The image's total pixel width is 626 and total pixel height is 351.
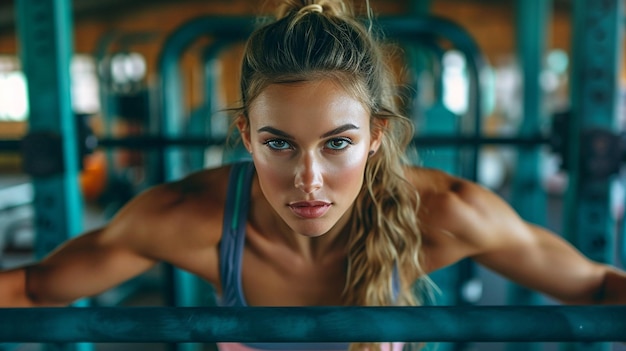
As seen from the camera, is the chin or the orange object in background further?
the orange object in background

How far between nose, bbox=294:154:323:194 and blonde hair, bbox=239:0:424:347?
0.10m

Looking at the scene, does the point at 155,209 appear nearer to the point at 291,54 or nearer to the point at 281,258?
the point at 281,258

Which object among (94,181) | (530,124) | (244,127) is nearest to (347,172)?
(244,127)

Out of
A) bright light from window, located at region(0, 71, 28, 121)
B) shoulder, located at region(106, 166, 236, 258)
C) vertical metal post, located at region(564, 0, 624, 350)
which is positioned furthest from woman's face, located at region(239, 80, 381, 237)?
bright light from window, located at region(0, 71, 28, 121)

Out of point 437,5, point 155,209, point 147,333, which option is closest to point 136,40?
point 155,209

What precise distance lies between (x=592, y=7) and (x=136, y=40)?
4.34 metres

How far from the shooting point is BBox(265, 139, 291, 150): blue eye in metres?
0.70

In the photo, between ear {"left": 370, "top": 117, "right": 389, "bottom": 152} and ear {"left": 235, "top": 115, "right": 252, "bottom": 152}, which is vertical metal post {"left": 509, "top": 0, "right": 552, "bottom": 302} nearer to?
ear {"left": 370, "top": 117, "right": 389, "bottom": 152}

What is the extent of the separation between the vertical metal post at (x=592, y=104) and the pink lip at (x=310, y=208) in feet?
2.10

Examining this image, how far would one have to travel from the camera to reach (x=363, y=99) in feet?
2.45

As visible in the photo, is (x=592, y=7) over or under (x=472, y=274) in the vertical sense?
over

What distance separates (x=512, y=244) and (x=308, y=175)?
0.44 meters

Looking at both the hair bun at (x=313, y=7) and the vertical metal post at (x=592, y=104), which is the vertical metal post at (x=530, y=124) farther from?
the hair bun at (x=313, y=7)

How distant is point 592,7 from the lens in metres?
1.06
